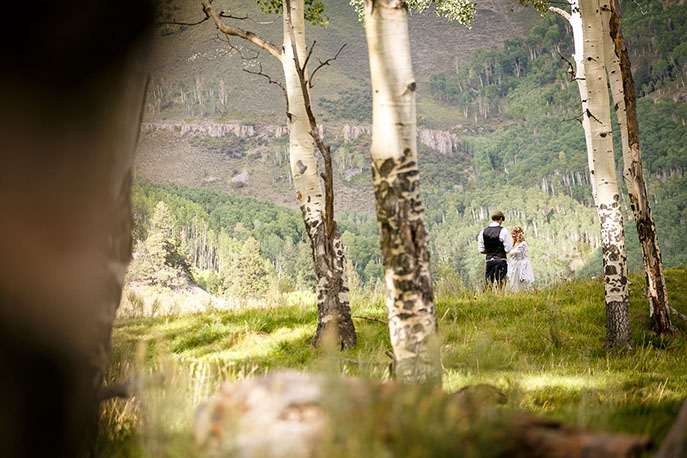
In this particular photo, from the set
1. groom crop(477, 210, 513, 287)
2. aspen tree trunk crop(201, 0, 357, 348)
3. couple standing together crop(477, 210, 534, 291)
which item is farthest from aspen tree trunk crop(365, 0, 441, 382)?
groom crop(477, 210, 513, 287)

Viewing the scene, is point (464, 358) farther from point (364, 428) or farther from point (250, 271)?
point (250, 271)

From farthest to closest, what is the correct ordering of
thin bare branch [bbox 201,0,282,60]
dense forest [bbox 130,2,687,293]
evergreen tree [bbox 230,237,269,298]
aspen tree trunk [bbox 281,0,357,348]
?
1. dense forest [bbox 130,2,687,293]
2. evergreen tree [bbox 230,237,269,298]
3. thin bare branch [bbox 201,0,282,60]
4. aspen tree trunk [bbox 281,0,357,348]

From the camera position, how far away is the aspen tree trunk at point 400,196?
260 centimetres

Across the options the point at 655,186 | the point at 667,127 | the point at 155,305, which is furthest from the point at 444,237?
the point at 155,305

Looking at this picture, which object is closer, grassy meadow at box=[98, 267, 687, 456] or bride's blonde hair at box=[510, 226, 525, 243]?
grassy meadow at box=[98, 267, 687, 456]

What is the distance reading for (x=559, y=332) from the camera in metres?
6.61

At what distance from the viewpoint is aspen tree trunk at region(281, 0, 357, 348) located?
6.25 m

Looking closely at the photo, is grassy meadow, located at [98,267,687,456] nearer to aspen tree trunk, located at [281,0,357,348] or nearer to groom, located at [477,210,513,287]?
aspen tree trunk, located at [281,0,357,348]

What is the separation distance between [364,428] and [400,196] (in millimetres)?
1468

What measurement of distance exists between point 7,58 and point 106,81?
43 cm

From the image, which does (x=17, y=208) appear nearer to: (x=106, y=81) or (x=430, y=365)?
(x=106, y=81)

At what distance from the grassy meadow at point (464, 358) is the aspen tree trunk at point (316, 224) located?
403 mm

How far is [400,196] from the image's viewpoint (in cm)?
263

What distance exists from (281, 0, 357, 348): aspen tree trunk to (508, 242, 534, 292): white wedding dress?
756 centimetres
